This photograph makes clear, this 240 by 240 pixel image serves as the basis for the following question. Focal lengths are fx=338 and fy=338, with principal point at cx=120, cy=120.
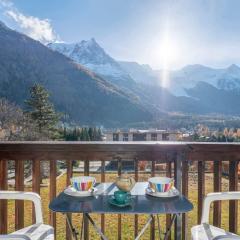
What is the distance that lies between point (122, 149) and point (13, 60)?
2706 inches

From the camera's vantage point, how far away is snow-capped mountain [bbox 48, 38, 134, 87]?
144875 mm

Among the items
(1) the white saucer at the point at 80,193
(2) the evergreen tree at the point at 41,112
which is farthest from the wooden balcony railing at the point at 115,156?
(2) the evergreen tree at the point at 41,112

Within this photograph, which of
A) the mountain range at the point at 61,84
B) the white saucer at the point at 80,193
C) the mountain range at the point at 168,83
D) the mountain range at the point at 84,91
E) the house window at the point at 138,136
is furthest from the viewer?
the mountain range at the point at 168,83

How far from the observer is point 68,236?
8.64 feet

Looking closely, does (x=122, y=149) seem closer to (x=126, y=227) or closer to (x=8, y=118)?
(x=126, y=227)

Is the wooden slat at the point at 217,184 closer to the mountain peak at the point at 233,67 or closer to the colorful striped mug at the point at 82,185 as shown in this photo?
the colorful striped mug at the point at 82,185

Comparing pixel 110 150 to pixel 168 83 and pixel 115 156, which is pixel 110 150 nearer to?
pixel 115 156

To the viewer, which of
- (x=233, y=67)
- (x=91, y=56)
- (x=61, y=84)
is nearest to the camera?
(x=61, y=84)

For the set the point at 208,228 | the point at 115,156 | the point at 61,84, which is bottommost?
the point at 208,228

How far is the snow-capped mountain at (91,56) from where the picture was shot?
14488cm

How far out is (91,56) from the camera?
176m

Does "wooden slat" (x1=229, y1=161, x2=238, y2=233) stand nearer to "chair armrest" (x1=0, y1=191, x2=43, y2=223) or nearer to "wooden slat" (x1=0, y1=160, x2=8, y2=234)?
"chair armrest" (x1=0, y1=191, x2=43, y2=223)

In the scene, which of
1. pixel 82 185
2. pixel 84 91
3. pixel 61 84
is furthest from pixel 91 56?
pixel 82 185

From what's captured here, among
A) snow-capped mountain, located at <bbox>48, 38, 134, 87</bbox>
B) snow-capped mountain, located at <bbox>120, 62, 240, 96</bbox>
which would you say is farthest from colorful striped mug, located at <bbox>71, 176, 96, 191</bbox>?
snow-capped mountain, located at <bbox>48, 38, 134, 87</bbox>
